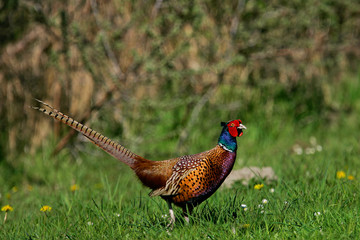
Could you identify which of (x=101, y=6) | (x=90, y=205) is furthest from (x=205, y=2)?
(x=90, y=205)

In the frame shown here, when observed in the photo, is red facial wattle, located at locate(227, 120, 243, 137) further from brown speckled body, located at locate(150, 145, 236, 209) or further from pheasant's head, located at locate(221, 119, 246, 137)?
brown speckled body, located at locate(150, 145, 236, 209)

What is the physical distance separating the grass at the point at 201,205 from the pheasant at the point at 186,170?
7.4 inches

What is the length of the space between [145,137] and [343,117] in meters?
2.83

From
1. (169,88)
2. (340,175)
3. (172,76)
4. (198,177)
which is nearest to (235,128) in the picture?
(198,177)

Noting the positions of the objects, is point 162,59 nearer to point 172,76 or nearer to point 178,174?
point 172,76

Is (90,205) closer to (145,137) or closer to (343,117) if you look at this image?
(145,137)

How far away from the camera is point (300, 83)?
8.46m

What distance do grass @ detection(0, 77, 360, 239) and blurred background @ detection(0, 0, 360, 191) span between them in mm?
83

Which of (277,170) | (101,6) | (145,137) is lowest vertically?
(145,137)

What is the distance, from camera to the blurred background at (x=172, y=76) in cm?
686

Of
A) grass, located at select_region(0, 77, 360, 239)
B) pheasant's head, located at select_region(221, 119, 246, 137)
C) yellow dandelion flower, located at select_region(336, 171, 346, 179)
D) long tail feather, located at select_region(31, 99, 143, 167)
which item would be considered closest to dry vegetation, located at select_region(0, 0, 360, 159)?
grass, located at select_region(0, 77, 360, 239)

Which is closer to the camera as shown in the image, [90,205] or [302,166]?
[90,205]

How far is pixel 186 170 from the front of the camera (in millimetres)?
3865

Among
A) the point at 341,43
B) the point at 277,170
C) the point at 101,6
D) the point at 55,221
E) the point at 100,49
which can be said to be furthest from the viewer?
the point at 341,43
